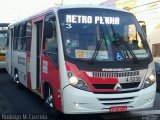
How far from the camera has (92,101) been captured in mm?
7699

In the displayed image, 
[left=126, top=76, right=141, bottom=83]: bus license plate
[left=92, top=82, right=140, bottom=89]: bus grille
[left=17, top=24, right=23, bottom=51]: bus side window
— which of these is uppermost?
[left=17, top=24, right=23, bottom=51]: bus side window

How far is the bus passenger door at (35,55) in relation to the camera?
33.9ft

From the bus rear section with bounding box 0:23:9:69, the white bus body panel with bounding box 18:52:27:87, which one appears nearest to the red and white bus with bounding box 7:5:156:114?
the white bus body panel with bounding box 18:52:27:87

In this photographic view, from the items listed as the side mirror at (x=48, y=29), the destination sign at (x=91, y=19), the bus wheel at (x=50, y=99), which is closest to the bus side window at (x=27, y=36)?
the side mirror at (x=48, y=29)

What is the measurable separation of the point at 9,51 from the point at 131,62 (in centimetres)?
873

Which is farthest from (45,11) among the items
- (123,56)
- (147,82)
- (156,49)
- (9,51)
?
(156,49)

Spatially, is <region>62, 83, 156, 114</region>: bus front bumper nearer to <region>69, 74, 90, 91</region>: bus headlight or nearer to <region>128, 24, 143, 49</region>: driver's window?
<region>69, 74, 90, 91</region>: bus headlight

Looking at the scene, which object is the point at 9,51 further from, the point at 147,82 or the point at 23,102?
the point at 147,82

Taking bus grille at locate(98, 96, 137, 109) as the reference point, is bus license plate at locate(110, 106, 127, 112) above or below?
below

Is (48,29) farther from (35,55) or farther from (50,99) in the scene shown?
(35,55)

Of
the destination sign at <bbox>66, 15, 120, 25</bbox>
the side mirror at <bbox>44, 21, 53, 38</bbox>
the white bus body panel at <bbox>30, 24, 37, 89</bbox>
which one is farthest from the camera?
the white bus body panel at <bbox>30, 24, 37, 89</bbox>

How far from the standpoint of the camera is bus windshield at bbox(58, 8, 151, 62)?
26.3 ft

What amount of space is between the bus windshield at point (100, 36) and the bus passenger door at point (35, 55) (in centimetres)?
209

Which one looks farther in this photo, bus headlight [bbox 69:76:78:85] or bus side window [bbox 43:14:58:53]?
bus side window [bbox 43:14:58:53]
